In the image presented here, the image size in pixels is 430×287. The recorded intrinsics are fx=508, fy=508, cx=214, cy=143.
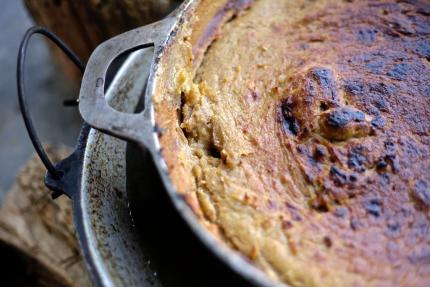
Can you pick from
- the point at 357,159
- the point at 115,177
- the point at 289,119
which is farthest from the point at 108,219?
the point at 357,159

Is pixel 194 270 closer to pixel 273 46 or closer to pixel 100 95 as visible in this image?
pixel 100 95

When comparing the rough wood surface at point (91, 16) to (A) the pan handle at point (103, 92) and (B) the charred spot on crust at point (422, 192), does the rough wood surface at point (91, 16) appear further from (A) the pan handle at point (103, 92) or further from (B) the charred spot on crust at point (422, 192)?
(B) the charred spot on crust at point (422, 192)

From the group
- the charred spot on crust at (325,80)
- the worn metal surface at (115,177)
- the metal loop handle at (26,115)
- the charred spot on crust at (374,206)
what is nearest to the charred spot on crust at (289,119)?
the charred spot on crust at (325,80)

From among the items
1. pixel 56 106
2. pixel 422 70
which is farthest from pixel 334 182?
pixel 56 106

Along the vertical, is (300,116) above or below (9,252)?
above

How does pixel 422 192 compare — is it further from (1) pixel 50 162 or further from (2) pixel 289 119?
(1) pixel 50 162
